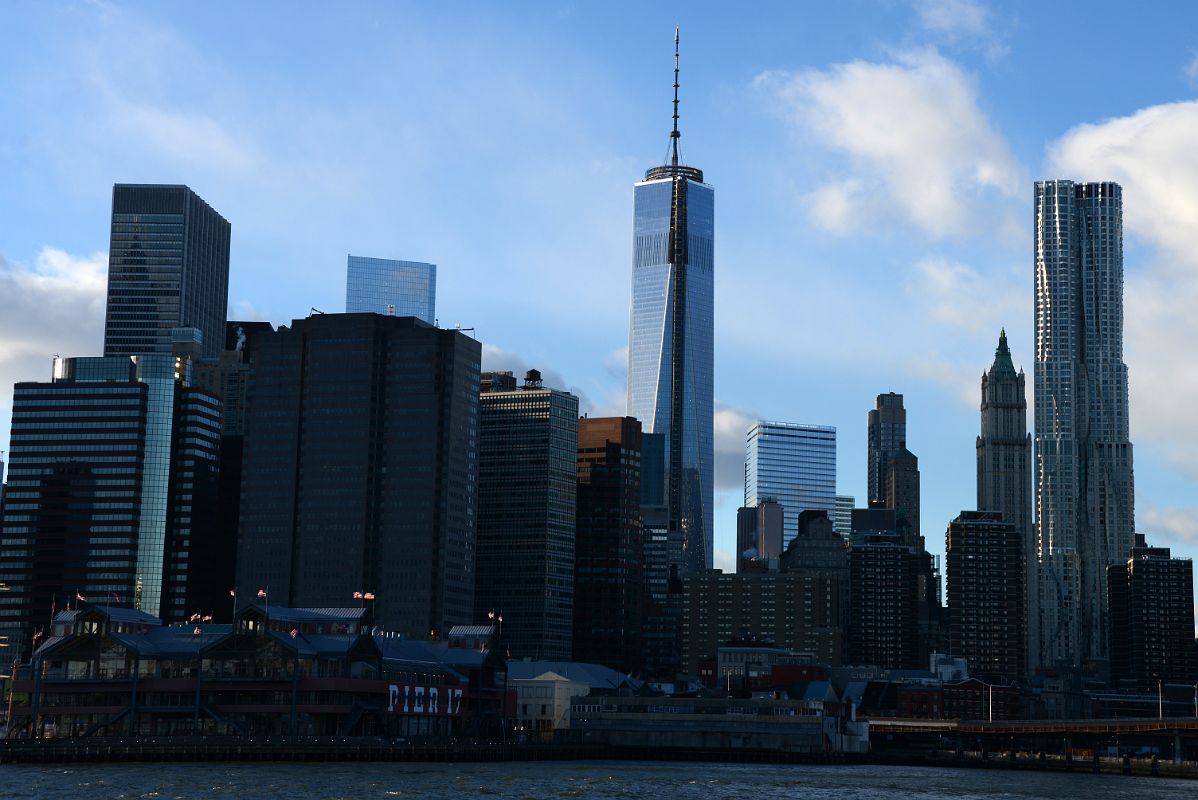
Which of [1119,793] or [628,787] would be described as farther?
[1119,793]

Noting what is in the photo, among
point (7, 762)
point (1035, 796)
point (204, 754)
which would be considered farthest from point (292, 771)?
point (1035, 796)

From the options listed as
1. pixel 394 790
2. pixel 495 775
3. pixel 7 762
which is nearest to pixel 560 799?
pixel 394 790

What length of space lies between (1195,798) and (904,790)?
3019cm

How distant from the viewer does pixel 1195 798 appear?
18912 cm

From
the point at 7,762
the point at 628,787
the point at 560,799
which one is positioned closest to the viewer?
the point at 560,799

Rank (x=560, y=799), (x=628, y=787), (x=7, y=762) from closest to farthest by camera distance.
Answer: (x=560, y=799), (x=628, y=787), (x=7, y=762)

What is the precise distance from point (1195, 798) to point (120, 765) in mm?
113057

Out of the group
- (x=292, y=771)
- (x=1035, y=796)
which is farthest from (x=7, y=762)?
(x=1035, y=796)

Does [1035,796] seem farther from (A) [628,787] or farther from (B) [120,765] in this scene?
(B) [120,765]

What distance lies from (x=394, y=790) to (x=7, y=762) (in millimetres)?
54011

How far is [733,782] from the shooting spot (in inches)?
7746

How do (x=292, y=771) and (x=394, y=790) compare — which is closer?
(x=394, y=790)

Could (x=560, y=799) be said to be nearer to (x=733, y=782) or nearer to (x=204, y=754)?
(x=733, y=782)

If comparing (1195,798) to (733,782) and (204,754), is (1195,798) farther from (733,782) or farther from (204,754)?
(204,754)
